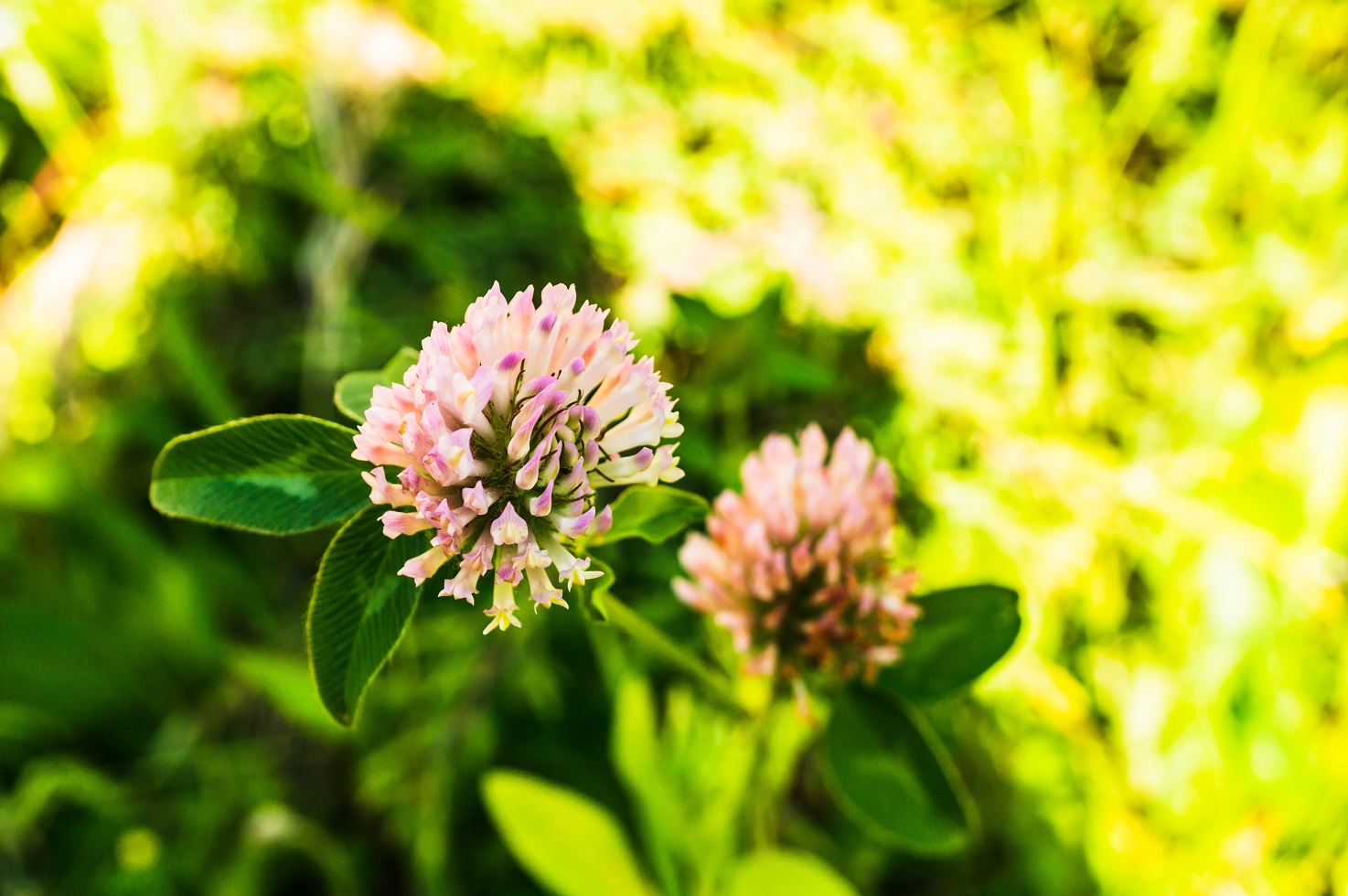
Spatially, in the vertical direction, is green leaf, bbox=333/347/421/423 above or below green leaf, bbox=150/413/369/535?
above

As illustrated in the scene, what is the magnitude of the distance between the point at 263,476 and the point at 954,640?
0.44m

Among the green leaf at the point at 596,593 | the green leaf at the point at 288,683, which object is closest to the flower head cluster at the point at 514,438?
the green leaf at the point at 596,593

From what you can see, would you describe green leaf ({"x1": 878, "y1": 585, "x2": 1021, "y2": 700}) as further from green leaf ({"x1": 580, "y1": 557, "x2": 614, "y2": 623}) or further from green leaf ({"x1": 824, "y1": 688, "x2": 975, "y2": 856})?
green leaf ({"x1": 580, "y1": 557, "x2": 614, "y2": 623})

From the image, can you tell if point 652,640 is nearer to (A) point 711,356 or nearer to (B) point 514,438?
(B) point 514,438

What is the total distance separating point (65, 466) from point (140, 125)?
1.89ft

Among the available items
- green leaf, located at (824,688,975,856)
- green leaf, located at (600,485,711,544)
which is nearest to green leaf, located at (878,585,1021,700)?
green leaf, located at (824,688,975,856)

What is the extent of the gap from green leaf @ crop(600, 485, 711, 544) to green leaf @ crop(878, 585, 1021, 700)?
228 millimetres

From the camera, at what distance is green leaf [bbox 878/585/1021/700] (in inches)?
22.3

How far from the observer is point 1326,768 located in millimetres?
976

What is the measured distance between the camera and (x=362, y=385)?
53cm

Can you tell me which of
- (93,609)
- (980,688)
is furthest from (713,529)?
(93,609)

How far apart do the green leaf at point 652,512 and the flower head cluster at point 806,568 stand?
11cm

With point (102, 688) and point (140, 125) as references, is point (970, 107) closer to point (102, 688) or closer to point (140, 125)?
point (140, 125)

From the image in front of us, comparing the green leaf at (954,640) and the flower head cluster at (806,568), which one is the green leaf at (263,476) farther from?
the green leaf at (954,640)
